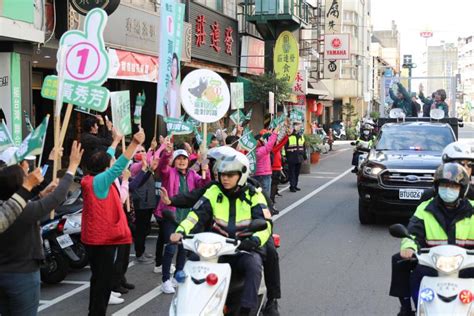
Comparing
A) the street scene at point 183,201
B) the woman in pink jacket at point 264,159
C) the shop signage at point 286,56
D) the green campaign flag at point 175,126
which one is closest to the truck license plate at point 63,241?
the street scene at point 183,201

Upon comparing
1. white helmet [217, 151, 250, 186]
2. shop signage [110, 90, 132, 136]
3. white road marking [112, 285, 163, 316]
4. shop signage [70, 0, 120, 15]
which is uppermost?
shop signage [70, 0, 120, 15]

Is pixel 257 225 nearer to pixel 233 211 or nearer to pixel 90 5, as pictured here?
pixel 233 211

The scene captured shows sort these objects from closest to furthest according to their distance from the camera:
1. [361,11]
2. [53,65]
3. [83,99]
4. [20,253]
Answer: [20,253], [83,99], [53,65], [361,11]

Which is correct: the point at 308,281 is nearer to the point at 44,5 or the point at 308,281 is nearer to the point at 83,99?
the point at 83,99

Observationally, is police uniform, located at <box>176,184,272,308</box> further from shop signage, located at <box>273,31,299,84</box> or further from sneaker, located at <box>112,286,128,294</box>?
shop signage, located at <box>273,31,299,84</box>

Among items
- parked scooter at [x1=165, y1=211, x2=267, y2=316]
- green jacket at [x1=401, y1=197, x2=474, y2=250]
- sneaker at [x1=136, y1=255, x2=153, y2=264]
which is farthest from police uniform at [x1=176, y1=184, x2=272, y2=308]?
sneaker at [x1=136, y1=255, x2=153, y2=264]

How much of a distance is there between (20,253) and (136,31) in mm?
12962

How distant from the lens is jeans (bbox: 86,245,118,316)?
6.12 m

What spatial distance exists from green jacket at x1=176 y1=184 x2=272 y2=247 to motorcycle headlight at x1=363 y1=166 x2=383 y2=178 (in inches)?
251

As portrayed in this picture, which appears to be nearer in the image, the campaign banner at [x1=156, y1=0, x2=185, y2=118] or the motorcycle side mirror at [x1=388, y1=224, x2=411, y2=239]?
the motorcycle side mirror at [x1=388, y1=224, x2=411, y2=239]

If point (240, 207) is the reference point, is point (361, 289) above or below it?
below

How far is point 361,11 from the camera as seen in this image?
73188mm

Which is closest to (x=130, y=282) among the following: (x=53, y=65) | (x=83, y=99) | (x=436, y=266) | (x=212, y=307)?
(x=83, y=99)

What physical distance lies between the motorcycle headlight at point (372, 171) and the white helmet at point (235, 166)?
655 centimetres
